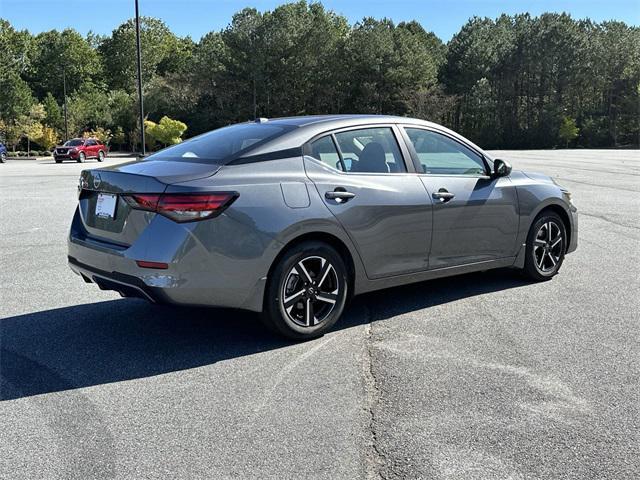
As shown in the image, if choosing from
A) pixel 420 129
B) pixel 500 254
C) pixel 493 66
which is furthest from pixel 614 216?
pixel 493 66

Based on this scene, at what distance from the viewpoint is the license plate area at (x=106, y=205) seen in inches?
175

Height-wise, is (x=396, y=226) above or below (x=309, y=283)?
above

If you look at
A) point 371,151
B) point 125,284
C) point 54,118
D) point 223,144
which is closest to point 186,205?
point 125,284

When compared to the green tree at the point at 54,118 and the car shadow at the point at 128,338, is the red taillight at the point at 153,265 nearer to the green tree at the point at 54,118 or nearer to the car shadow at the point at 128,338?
the car shadow at the point at 128,338

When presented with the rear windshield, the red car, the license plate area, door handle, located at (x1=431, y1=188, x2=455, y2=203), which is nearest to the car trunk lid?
the license plate area

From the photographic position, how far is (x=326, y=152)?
485 cm

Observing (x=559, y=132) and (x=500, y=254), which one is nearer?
(x=500, y=254)

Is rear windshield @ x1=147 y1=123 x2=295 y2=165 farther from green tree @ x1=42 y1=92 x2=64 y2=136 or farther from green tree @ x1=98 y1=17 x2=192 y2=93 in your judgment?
green tree @ x1=98 y1=17 x2=192 y2=93

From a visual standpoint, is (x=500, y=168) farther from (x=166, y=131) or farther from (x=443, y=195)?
(x=166, y=131)

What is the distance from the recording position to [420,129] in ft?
18.0


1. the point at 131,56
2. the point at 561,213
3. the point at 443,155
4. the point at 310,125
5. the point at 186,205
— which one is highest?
the point at 131,56

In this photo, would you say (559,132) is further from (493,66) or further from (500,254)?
(500,254)

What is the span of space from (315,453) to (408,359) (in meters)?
1.43

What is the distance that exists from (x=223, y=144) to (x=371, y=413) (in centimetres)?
241
